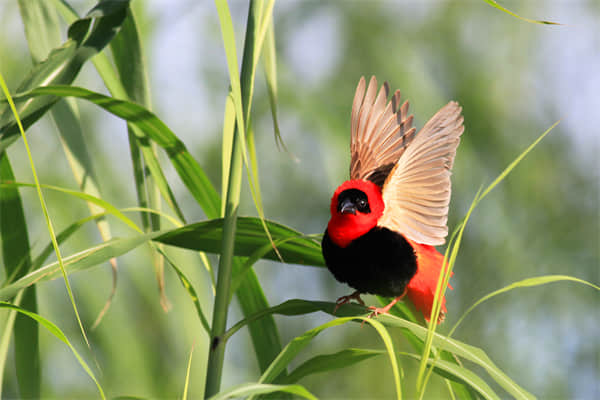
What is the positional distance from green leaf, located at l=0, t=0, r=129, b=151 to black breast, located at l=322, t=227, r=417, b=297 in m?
0.33

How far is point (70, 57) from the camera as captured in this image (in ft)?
1.91

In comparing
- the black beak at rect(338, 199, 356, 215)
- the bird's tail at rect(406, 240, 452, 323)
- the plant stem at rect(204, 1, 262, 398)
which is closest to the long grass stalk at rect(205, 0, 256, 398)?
the plant stem at rect(204, 1, 262, 398)

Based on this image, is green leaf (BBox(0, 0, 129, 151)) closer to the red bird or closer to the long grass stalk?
the long grass stalk

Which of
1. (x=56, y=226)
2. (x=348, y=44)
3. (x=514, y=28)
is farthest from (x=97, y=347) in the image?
(x=514, y=28)

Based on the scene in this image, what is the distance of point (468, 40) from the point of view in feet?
8.39

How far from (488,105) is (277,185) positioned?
39.4 inches

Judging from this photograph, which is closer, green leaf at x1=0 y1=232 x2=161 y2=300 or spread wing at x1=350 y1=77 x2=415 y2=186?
green leaf at x1=0 y1=232 x2=161 y2=300

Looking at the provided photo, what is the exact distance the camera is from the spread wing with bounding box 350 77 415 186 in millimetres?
632

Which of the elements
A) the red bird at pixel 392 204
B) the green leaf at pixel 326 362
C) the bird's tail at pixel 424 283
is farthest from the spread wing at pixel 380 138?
the green leaf at pixel 326 362

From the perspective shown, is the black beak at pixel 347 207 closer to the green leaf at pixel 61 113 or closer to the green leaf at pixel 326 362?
the green leaf at pixel 326 362

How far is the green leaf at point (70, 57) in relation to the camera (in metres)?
0.55

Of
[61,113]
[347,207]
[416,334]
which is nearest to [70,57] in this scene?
[61,113]

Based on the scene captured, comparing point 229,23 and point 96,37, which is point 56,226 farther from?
point 229,23

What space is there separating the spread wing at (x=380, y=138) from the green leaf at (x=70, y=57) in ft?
0.98
